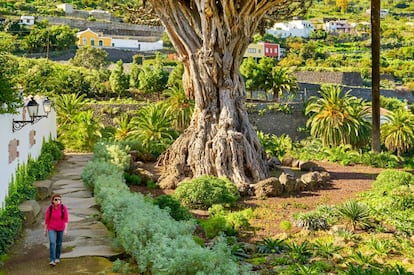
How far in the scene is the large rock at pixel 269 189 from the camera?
37.0 ft

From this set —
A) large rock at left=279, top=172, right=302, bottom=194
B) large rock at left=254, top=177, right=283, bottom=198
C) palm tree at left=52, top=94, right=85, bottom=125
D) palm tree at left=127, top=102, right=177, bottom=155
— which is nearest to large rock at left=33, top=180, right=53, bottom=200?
large rock at left=254, top=177, right=283, bottom=198

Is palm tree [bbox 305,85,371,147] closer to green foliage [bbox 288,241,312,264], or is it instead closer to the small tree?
green foliage [bbox 288,241,312,264]

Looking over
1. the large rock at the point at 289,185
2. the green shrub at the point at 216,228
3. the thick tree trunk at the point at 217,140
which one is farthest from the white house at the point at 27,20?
the green shrub at the point at 216,228

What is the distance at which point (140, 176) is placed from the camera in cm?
1280

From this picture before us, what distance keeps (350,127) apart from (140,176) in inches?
383

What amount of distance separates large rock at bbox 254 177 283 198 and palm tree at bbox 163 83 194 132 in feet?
30.0

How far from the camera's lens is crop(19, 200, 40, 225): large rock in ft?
27.2

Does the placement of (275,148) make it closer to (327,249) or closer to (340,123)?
(340,123)

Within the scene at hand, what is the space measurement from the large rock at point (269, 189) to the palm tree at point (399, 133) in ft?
34.3

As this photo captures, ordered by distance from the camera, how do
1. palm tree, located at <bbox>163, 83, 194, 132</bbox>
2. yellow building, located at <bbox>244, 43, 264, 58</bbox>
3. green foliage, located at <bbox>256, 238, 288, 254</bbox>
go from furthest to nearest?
1. yellow building, located at <bbox>244, 43, 264, 58</bbox>
2. palm tree, located at <bbox>163, 83, 194, 132</bbox>
3. green foliage, located at <bbox>256, 238, 288, 254</bbox>

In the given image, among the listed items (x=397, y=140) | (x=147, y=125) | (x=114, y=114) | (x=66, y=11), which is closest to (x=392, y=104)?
(x=397, y=140)

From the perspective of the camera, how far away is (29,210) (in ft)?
27.7

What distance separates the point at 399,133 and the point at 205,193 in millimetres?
12341

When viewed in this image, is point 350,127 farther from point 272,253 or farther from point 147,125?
point 272,253
